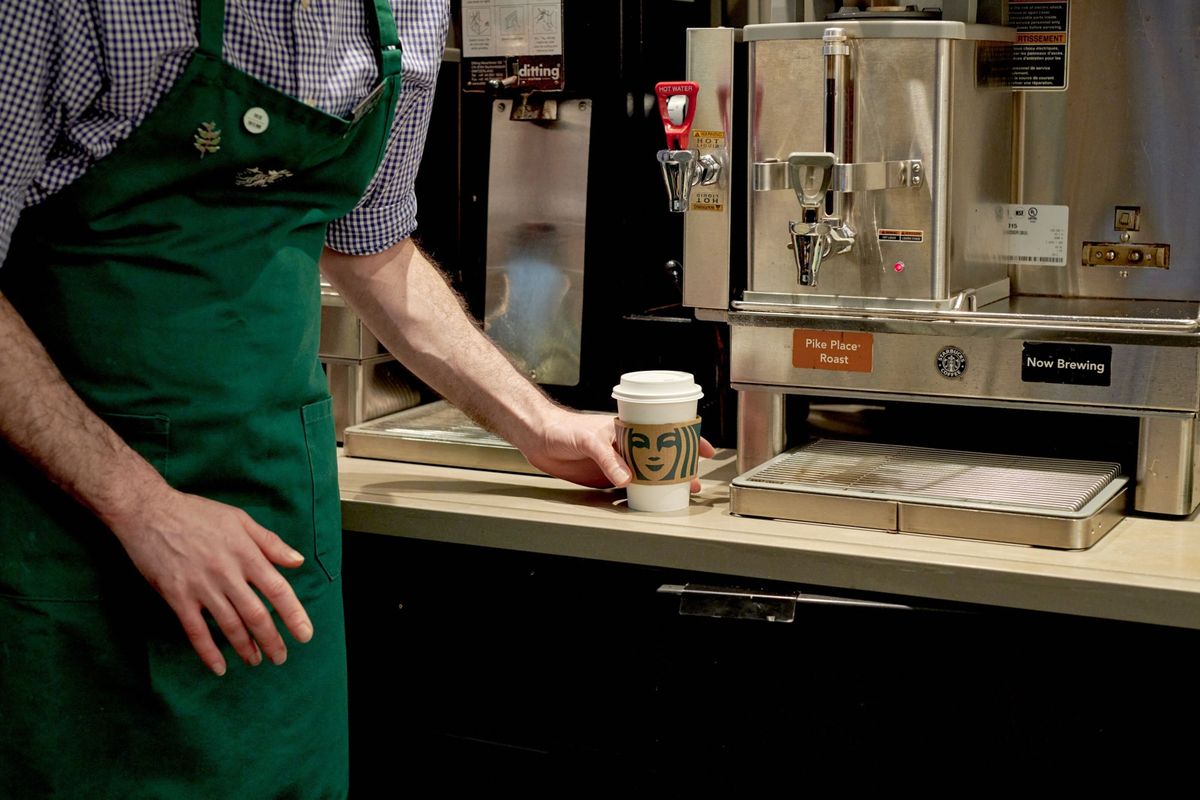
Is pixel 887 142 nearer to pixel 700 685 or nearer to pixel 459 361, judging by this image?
pixel 459 361

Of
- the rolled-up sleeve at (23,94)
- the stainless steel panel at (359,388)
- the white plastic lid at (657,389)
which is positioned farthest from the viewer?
the stainless steel panel at (359,388)

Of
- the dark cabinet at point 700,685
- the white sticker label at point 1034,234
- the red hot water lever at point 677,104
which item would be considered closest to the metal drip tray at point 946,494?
the dark cabinet at point 700,685

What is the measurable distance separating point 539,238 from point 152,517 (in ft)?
3.23

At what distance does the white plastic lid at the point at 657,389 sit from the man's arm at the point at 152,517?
542 millimetres

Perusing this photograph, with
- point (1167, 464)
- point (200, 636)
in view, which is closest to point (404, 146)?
point (200, 636)

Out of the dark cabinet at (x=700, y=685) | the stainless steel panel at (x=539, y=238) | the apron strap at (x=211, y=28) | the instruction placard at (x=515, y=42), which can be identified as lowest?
the dark cabinet at (x=700, y=685)

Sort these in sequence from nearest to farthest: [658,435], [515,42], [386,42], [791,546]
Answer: [386,42] → [791,546] → [658,435] → [515,42]

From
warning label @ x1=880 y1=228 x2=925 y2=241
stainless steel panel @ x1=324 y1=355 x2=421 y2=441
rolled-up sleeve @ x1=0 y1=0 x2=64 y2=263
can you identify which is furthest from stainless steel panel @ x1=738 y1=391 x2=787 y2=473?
rolled-up sleeve @ x1=0 y1=0 x2=64 y2=263

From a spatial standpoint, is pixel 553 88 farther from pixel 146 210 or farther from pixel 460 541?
pixel 146 210

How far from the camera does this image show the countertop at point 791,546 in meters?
1.50

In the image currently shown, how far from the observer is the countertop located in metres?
1.50

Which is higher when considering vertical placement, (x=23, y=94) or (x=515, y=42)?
(x=515, y=42)

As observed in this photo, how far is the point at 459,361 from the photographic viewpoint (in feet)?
5.92

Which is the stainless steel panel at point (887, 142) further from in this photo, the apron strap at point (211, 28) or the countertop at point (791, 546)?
the apron strap at point (211, 28)
